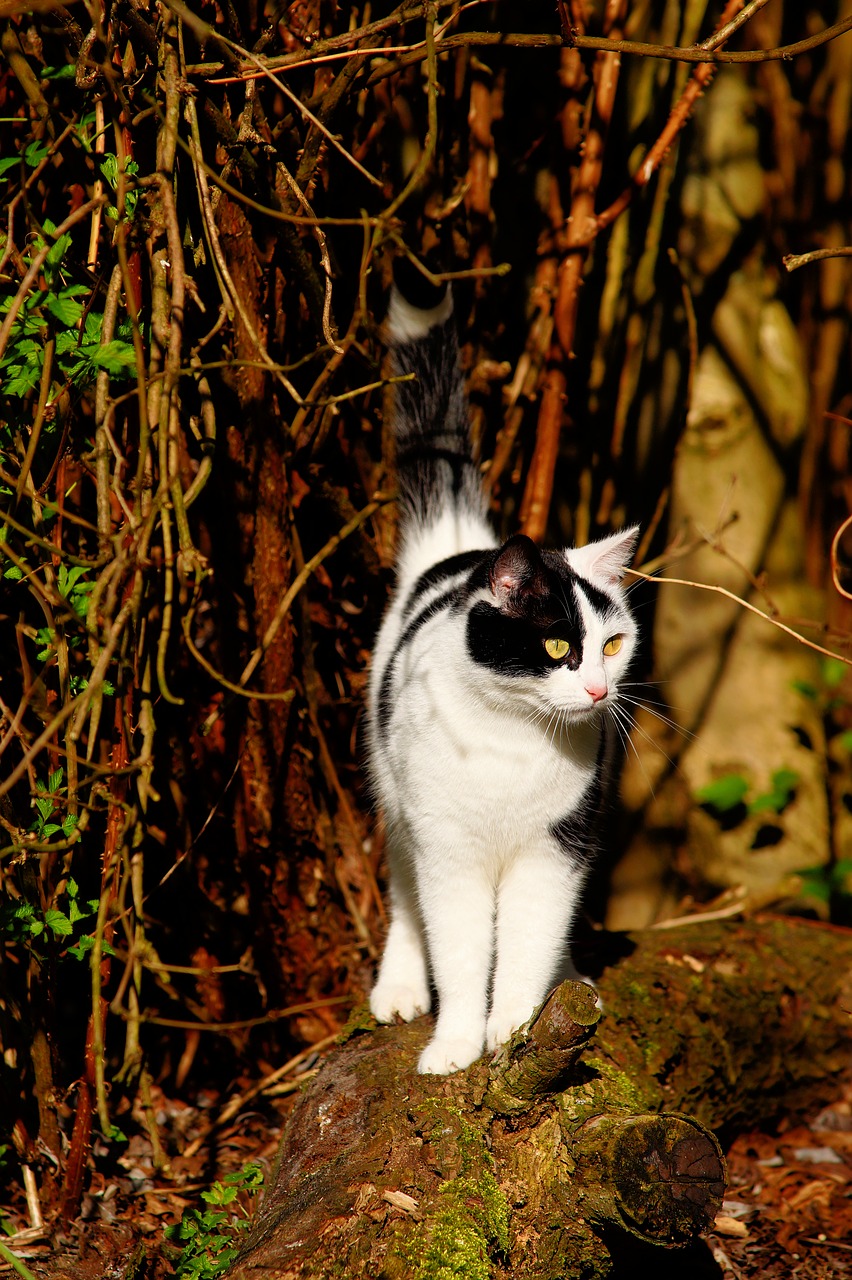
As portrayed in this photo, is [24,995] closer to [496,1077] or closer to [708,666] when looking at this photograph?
[496,1077]

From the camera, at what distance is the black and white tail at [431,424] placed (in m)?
2.60

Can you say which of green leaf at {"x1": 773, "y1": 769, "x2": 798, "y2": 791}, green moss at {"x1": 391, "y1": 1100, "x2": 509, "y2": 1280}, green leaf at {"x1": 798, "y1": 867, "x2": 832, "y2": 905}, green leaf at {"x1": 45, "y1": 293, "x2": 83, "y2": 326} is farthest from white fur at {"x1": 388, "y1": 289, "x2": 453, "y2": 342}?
green leaf at {"x1": 798, "y1": 867, "x2": 832, "y2": 905}

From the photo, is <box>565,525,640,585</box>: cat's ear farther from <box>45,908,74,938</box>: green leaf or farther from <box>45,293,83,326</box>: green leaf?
<box>45,908,74,938</box>: green leaf

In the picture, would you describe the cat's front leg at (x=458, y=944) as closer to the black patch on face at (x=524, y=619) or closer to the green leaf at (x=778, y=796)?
the black patch on face at (x=524, y=619)

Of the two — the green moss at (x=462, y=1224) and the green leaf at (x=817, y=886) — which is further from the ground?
the green moss at (x=462, y=1224)

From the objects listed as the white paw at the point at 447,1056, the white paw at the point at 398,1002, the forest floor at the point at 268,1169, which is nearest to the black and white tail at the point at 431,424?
the white paw at the point at 398,1002

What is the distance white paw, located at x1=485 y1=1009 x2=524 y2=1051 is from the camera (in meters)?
2.16

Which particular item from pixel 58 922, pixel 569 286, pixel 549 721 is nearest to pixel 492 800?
pixel 549 721

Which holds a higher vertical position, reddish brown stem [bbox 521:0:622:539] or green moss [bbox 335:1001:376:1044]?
reddish brown stem [bbox 521:0:622:539]

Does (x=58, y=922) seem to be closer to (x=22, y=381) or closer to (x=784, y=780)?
(x=22, y=381)

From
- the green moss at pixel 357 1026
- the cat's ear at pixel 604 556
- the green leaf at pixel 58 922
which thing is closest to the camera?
the green leaf at pixel 58 922

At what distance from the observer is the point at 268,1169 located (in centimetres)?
245

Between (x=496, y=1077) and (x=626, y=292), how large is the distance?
2415 mm

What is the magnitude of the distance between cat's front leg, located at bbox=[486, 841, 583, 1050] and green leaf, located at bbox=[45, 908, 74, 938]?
3.02 feet
